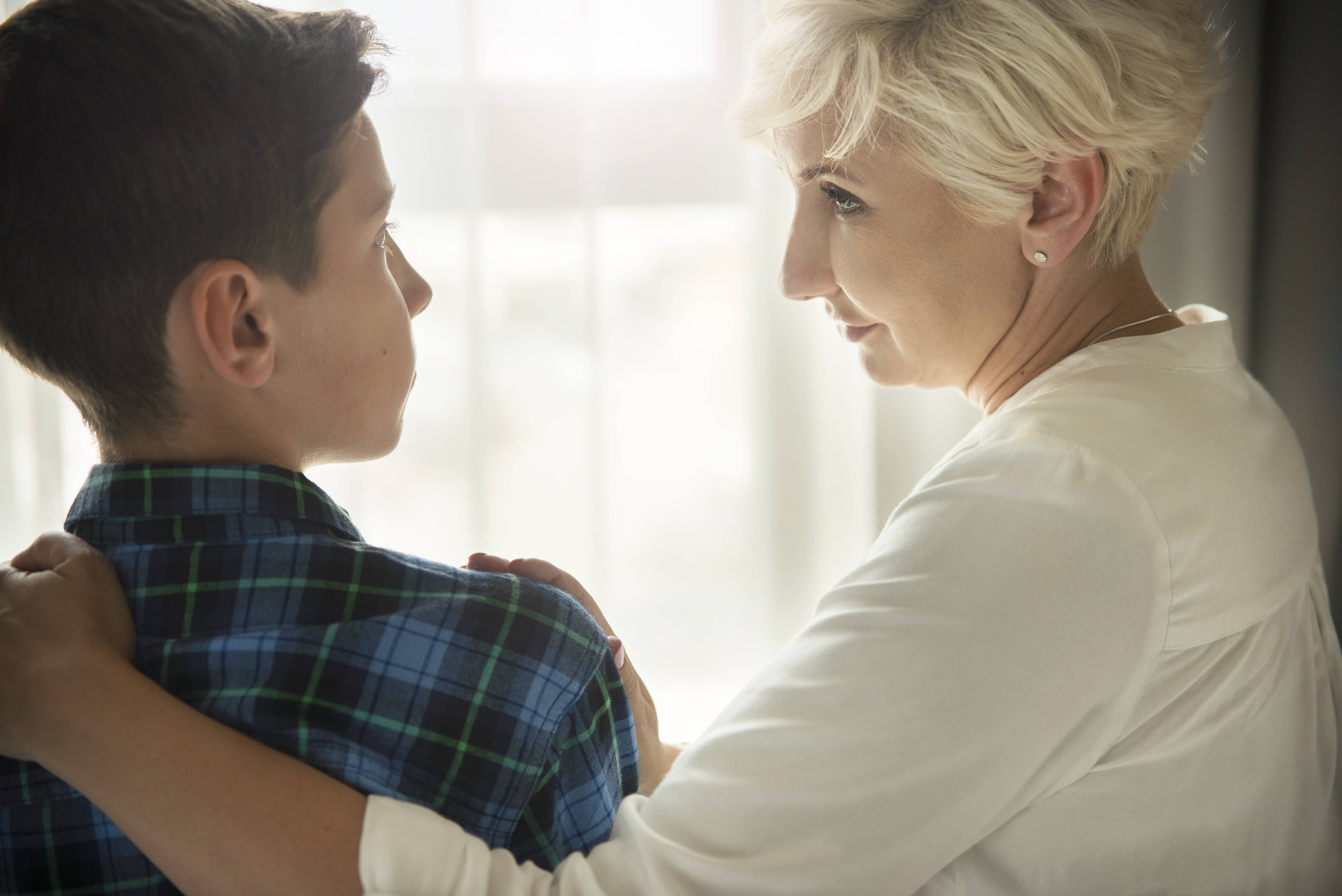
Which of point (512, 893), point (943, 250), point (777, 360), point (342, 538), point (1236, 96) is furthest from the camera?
point (777, 360)

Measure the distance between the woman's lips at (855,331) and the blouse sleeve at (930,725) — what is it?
0.43 meters

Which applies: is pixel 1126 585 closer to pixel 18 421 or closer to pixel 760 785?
pixel 760 785

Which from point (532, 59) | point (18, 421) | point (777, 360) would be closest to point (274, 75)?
point (532, 59)

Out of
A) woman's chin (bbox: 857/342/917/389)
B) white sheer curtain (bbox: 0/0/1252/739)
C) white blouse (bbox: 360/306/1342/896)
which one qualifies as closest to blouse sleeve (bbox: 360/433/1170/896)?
white blouse (bbox: 360/306/1342/896)

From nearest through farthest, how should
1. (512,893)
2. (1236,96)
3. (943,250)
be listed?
(512,893), (943,250), (1236,96)

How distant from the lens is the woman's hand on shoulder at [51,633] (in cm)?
65

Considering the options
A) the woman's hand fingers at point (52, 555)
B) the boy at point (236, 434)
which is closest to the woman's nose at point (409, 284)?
the boy at point (236, 434)

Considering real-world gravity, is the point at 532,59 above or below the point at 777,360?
above

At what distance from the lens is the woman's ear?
0.95 m

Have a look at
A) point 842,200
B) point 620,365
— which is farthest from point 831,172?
point 620,365

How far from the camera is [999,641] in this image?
721mm

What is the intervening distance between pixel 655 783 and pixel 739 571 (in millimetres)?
1048

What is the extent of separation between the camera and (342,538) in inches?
31.3

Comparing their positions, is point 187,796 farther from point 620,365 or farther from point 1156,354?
point 620,365
